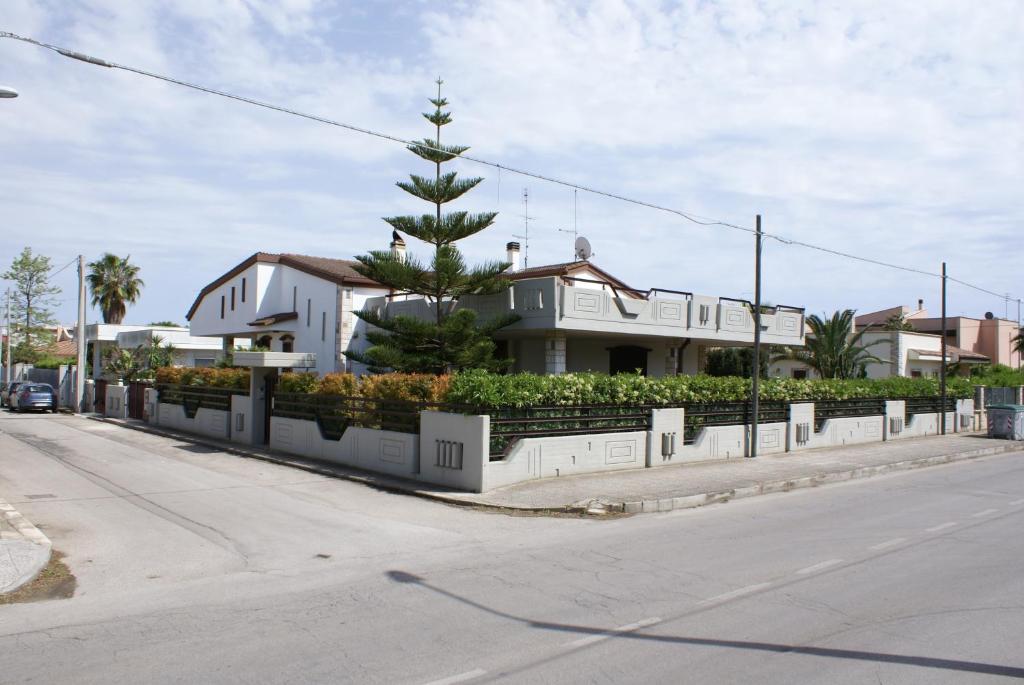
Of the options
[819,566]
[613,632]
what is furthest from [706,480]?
[613,632]

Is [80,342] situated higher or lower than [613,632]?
higher

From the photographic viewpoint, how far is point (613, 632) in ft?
20.0

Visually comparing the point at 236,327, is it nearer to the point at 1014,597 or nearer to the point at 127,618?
the point at 127,618

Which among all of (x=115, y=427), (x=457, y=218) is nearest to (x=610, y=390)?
(x=457, y=218)

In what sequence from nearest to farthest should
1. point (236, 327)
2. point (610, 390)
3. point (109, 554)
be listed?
point (109, 554), point (610, 390), point (236, 327)

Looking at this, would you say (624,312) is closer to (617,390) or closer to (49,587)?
(617,390)

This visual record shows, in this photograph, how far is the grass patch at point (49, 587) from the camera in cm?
728

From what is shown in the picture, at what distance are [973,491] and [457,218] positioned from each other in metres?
13.7

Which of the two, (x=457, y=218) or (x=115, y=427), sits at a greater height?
(x=457, y=218)

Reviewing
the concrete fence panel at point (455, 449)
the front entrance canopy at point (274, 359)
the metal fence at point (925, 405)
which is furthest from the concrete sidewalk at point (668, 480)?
the metal fence at point (925, 405)

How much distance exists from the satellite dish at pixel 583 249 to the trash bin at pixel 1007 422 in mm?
15268

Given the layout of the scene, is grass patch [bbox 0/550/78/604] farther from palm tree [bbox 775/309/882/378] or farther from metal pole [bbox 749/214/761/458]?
palm tree [bbox 775/309/882/378]

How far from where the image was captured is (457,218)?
21625 millimetres

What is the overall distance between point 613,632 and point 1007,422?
2668cm
